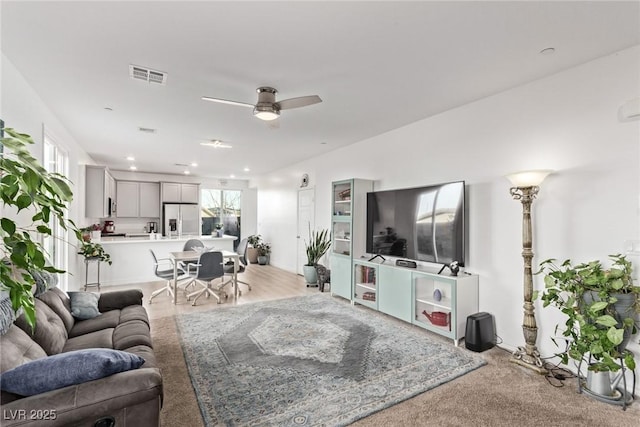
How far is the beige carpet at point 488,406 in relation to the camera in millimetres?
2119

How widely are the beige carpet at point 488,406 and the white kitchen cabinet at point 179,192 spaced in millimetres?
7155

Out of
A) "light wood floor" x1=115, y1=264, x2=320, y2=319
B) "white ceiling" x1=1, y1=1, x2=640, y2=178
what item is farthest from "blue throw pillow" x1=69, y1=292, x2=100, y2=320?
"white ceiling" x1=1, y1=1, x2=640, y2=178

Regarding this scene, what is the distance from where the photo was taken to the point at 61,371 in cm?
145

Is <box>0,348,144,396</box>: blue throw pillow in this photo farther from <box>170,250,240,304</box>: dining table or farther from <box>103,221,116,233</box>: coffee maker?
<box>103,221,116,233</box>: coffee maker

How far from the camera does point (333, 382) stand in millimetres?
2584

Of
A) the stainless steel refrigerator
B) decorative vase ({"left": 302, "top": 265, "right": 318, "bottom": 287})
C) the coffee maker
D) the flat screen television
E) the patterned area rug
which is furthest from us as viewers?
the stainless steel refrigerator

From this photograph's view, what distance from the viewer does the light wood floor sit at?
15.3 ft

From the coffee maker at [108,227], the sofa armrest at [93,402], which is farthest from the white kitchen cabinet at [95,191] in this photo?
the sofa armrest at [93,402]

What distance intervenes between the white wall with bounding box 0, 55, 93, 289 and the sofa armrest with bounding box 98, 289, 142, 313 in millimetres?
397

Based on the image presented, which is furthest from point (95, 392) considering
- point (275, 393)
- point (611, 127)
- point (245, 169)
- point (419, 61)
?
point (245, 169)

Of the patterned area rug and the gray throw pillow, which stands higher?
the gray throw pillow

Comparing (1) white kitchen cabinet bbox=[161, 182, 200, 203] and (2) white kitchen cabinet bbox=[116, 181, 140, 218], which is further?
(1) white kitchen cabinet bbox=[161, 182, 200, 203]

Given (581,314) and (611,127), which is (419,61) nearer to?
(611,127)

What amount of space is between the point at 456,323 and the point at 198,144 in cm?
484
